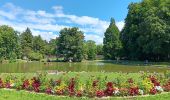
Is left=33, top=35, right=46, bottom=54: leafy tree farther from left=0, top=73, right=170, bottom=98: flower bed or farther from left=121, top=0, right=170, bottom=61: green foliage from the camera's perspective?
left=0, top=73, right=170, bottom=98: flower bed

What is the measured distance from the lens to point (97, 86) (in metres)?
17.4

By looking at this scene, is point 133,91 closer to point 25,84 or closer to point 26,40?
point 25,84

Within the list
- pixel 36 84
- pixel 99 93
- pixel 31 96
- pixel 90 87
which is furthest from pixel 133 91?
pixel 36 84

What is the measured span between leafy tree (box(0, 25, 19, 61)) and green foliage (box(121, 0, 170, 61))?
2529cm

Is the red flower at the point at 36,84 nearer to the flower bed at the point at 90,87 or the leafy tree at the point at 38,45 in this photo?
the flower bed at the point at 90,87

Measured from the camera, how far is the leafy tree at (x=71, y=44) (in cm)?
8950

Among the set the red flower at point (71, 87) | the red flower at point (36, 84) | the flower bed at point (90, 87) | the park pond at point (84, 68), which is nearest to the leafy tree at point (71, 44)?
the park pond at point (84, 68)

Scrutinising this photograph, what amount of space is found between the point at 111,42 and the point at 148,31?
33034 millimetres

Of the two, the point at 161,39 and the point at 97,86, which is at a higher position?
the point at 161,39

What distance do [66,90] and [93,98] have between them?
4.51 feet

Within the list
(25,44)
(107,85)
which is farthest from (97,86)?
(25,44)

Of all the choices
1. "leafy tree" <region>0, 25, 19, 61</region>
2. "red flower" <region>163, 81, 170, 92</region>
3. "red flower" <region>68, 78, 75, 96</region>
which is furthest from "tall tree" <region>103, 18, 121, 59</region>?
"red flower" <region>68, 78, 75, 96</region>

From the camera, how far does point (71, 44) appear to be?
91.9 meters

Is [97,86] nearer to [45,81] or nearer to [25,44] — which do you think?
[45,81]
